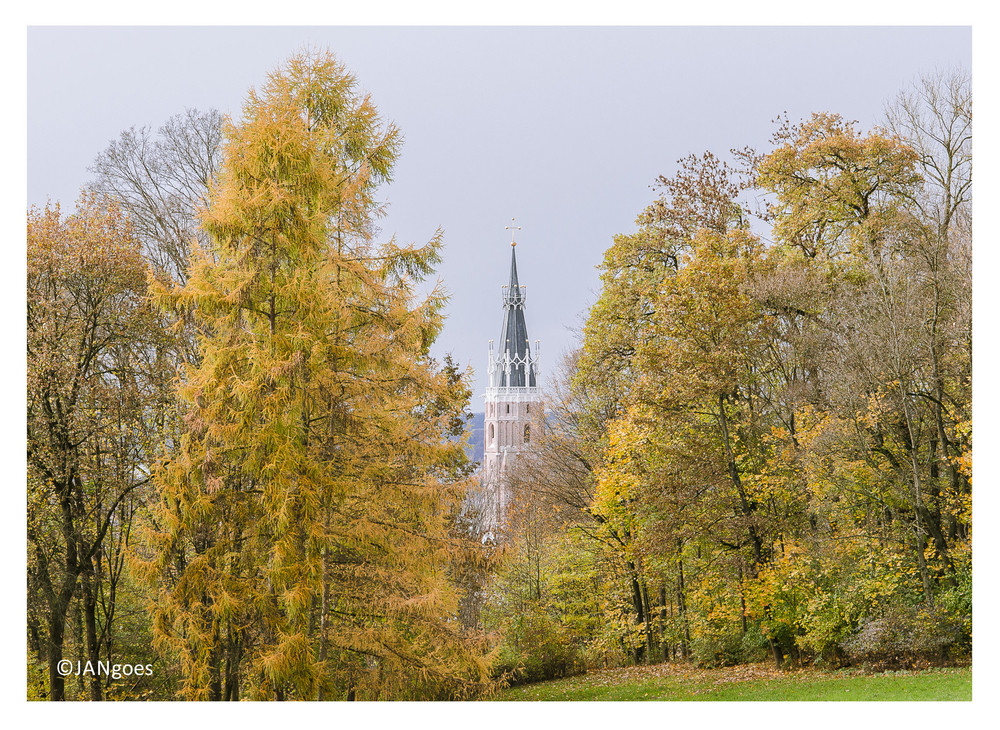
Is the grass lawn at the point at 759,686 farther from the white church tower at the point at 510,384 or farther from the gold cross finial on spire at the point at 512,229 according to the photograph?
the white church tower at the point at 510,384

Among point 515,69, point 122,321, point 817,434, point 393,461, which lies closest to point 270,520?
point 393,461

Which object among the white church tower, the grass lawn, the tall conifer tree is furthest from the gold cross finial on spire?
the white church tower

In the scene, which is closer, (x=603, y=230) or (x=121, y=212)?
(x=121, y=212)

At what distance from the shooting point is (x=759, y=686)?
10898mm

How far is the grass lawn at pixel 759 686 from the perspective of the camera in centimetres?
931

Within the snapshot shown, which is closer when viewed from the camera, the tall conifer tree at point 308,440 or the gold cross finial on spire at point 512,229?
the tall conifer tree at point 308,440

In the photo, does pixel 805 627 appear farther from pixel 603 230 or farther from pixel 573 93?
pixel 573 93

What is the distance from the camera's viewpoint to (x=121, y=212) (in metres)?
10.8

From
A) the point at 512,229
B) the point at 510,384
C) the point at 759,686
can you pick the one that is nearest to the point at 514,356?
the point at 510,384

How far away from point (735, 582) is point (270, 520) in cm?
747

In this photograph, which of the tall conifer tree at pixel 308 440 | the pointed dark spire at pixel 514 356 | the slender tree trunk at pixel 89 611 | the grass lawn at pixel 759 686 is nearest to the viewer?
the tall conifer tree at pixel 308 440

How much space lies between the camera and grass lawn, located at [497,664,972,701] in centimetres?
931

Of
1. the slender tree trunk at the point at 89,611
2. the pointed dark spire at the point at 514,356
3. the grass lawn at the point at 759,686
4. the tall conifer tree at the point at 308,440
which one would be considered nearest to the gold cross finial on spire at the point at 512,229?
the tall conifer tree at the point at 308,440
